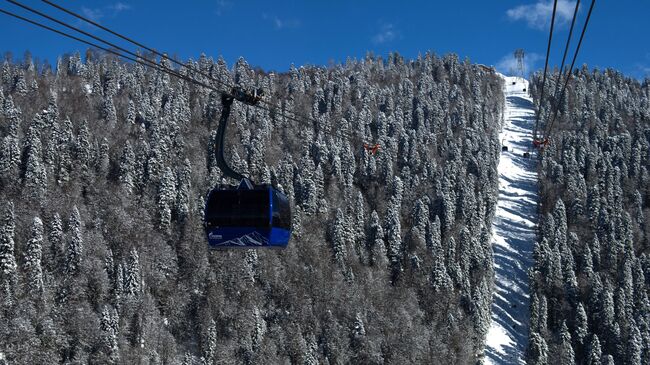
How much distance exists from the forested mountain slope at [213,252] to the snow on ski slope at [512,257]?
4692 millimetres

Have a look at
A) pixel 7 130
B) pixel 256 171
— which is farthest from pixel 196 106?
pixel 7 130

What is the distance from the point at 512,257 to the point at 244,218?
130m

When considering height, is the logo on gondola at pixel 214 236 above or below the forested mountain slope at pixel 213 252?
above

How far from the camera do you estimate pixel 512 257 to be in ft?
479

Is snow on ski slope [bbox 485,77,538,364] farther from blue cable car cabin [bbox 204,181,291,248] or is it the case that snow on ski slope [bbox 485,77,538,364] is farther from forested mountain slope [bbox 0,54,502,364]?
blue cable car cabin [bbox 204,181,291,248]

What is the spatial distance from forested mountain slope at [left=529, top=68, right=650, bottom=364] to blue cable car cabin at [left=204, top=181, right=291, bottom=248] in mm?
89655

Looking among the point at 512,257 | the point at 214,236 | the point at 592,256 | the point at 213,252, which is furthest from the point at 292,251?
the point at 214,236

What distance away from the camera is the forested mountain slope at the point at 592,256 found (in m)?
108

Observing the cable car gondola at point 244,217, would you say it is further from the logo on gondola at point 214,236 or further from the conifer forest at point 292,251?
the conifer forest at point 292,251

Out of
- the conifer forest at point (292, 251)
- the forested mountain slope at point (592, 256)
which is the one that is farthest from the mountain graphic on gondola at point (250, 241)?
the forested mountain slope at point (592, 256)

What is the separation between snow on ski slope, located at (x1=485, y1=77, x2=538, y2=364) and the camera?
11650 centimetres

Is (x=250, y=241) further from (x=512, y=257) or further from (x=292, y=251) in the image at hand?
(x=512, y=257)

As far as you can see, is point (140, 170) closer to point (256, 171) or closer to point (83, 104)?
point (256, 171)

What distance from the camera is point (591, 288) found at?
123688mm
